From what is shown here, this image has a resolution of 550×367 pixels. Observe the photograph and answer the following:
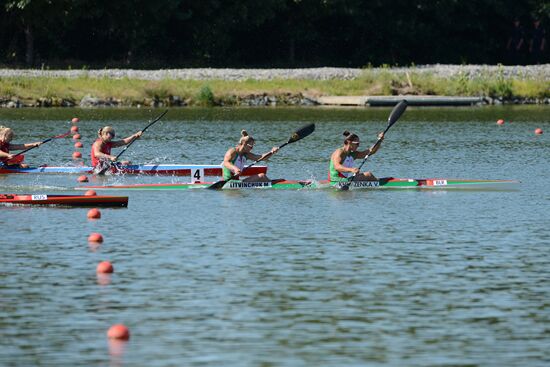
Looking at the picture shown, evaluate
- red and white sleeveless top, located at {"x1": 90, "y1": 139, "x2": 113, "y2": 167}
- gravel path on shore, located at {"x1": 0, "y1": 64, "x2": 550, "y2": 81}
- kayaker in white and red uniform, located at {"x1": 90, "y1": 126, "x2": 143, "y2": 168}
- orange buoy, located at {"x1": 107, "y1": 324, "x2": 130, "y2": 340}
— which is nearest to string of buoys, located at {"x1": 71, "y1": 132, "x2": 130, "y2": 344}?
orange buoy, located at {"x1": 107, "y1": 324, "x2": 130, "y2": 340}

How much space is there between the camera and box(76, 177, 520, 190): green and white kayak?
31067 millimetres

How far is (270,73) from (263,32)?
11.2 metres

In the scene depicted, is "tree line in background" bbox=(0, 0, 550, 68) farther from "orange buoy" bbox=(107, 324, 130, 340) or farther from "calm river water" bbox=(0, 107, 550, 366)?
"orange buoy" bbox=(107, 324, 130, 340)

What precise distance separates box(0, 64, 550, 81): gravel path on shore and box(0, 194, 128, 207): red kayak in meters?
37.7

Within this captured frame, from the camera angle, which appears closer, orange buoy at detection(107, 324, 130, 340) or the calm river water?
the calm river water

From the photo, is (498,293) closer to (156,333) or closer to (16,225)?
(156,333)

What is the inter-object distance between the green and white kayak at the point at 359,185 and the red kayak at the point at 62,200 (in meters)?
3.30

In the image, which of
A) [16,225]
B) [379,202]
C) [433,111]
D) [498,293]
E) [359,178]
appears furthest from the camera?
[433,111]

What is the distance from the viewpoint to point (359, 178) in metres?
31.1

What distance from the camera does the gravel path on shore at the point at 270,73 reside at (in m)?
66.9

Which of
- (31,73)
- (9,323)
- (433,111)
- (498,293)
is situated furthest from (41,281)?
(31,73)

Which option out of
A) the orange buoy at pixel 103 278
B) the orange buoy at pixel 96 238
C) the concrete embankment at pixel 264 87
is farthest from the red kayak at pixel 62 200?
the concrete embankment at pixel 264 87

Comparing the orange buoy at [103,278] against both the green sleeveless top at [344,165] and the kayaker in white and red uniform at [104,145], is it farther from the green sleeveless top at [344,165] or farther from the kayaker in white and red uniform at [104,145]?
the kayaker in white and red uniform at [104,145]

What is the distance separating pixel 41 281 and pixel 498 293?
650 cm
